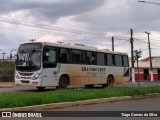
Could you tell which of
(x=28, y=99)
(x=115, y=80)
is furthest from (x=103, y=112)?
(x=115, y=80)

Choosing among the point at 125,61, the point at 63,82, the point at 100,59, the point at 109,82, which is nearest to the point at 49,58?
the point at 63,82

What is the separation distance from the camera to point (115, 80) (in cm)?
3294

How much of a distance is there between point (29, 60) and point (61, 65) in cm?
229

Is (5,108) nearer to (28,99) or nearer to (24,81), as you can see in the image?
(28,99)

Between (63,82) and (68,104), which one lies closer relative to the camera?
(68,104)

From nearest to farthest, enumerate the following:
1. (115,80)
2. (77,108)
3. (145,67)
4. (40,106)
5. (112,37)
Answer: (40,106) < (77,108) < (115,80) < (112,37) < (145,67)

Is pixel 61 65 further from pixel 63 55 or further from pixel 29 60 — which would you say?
pixel 29 60

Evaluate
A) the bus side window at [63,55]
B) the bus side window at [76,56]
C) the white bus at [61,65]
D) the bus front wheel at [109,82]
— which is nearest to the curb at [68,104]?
the white bus at [61,65]

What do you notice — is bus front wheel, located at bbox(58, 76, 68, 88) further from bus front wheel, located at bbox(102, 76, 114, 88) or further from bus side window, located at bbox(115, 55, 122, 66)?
bus side window, located at bbox(115, 55, 122, 66)

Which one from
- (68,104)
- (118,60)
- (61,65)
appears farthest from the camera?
(118,60)

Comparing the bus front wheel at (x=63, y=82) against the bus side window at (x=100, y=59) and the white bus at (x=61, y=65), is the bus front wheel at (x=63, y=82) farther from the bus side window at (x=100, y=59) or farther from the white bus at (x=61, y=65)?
the bus side window at (x=100, y=59)

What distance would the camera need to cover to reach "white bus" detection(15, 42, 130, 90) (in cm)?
2419

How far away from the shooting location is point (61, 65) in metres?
25.6

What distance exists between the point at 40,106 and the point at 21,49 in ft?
36.7
